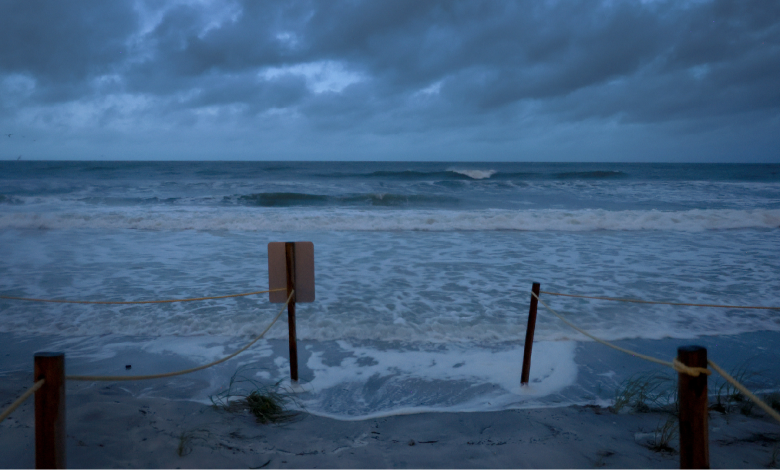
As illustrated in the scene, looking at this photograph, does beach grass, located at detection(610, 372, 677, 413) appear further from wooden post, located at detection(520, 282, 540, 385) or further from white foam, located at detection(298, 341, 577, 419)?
wooden post, located at detection(520, 282, 540, 385)

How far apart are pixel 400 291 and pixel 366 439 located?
409 centimetres

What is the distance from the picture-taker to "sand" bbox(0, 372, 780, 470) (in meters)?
3.05

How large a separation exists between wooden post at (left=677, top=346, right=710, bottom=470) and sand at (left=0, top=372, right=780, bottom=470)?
1.05 meters

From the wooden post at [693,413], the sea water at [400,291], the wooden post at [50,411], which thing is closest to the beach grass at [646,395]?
the sea water at [400,291]

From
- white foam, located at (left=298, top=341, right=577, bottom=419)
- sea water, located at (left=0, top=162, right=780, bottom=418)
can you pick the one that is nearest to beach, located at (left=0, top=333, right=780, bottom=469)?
white foam, located at (left=298, top=341, right=577, bottom=419)

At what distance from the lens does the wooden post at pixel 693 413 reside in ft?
6.56

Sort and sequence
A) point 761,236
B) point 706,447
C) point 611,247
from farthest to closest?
1. point 761,236
2. point 611,247
3. point 706,447

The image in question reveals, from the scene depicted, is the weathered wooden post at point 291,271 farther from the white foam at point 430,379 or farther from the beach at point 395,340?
the white foam at point 430,379

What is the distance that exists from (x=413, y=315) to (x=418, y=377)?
1.81 metres

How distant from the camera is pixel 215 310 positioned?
253 inches

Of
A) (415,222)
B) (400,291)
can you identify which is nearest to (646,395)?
(400,291)

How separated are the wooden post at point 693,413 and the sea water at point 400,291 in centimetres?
194

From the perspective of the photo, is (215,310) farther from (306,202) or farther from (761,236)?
(306,202)

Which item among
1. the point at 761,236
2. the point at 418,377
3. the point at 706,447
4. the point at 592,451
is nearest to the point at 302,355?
the point at 418,377
